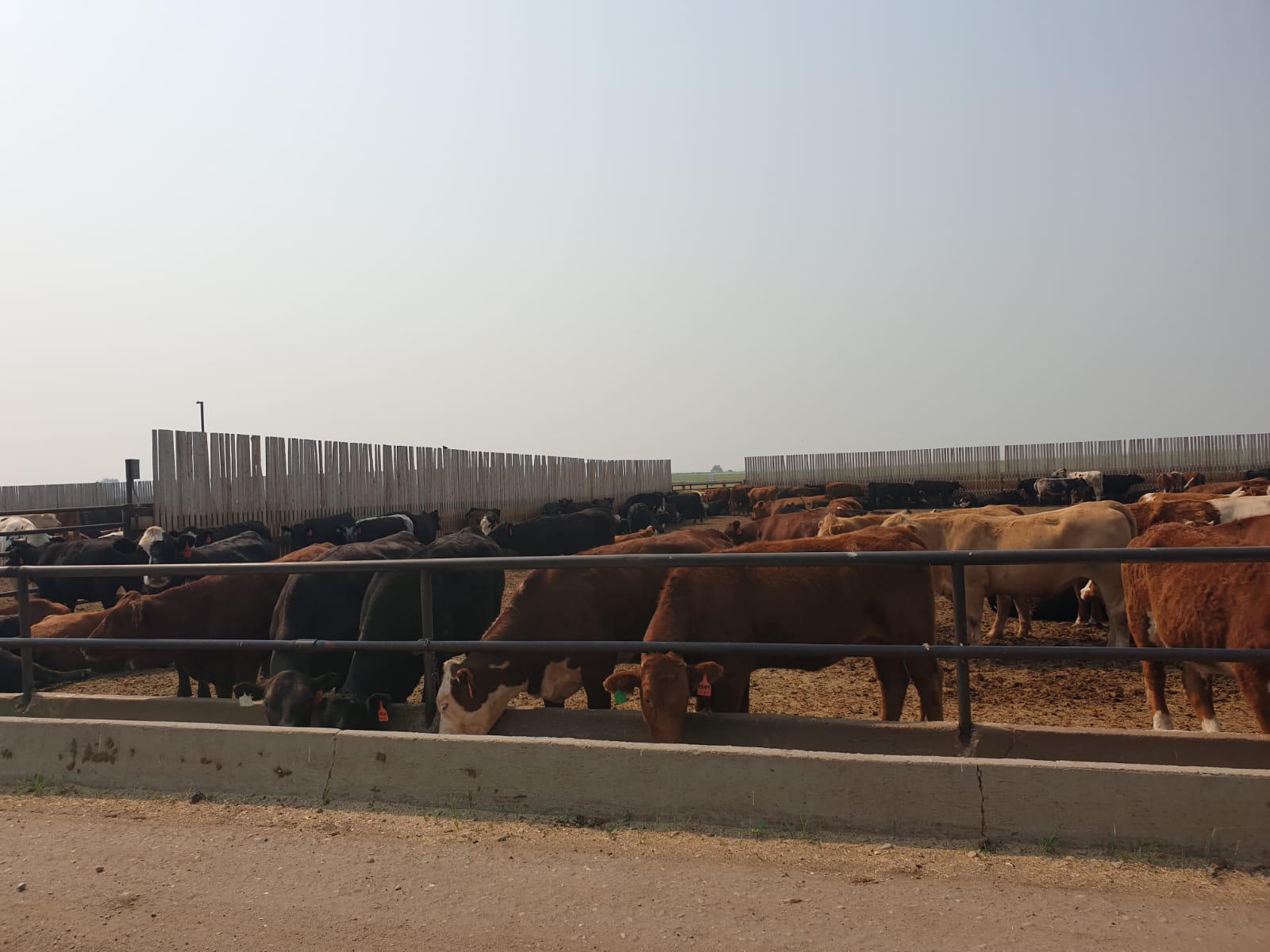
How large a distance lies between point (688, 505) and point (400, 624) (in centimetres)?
3506

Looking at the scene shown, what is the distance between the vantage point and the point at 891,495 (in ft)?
152

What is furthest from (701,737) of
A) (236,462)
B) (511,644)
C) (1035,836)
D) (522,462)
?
(522,462)

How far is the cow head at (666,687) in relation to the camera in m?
5.21

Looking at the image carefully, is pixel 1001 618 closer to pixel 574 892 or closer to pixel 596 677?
pixel 596 677

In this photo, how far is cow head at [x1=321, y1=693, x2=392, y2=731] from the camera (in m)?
5.79

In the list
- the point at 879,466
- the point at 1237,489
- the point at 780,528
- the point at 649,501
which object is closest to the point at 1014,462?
the point at 879,466

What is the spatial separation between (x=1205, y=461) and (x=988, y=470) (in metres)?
10.9

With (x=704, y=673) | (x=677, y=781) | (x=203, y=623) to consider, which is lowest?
(x=677, y=781)

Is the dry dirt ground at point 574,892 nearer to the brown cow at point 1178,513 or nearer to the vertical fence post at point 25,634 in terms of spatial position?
the vertical fence post at point 25,634

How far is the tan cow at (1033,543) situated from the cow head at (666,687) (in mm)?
4864

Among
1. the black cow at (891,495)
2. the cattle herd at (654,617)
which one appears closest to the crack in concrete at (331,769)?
the cattle herd at (654,617)

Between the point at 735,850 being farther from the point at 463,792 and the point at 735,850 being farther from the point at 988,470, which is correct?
the point at 988,470

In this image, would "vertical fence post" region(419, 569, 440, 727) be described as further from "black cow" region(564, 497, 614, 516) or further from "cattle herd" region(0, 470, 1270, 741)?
"black cow" region(564, 497, 614, 516)

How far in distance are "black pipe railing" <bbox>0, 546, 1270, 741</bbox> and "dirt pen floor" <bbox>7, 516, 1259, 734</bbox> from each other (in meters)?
1.82
